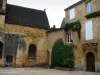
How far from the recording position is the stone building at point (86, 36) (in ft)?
65.9

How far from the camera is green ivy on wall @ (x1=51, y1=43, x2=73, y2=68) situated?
22.9 m

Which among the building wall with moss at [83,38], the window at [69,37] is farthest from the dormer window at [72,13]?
the window at [69,37]

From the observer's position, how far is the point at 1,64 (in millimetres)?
25391

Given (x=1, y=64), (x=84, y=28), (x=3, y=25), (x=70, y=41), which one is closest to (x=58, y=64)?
(x=70, y=41)

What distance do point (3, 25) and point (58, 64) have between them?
32.3 ft

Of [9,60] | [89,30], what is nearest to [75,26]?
[89,30]

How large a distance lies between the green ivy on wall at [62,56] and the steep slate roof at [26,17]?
18.4ft

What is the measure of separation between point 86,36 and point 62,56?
459 centimetres

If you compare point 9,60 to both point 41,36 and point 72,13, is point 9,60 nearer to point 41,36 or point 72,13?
point 41,36

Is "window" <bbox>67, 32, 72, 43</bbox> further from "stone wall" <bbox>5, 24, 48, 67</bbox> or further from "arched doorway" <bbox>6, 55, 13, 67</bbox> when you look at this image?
"arched doorway" <bbox>6, 55, 13, 67</bbox>

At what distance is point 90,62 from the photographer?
21.0 metres

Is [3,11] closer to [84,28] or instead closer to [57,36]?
[57,36]

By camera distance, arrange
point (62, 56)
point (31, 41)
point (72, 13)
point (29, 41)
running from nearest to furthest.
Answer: point (62, 56), point (72, 13), point (29, 41), point (31, 41)

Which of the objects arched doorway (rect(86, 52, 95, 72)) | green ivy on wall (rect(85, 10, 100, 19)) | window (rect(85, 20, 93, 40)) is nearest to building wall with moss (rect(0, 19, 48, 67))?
arched doorway (rect(86, 52, 95, 72))
